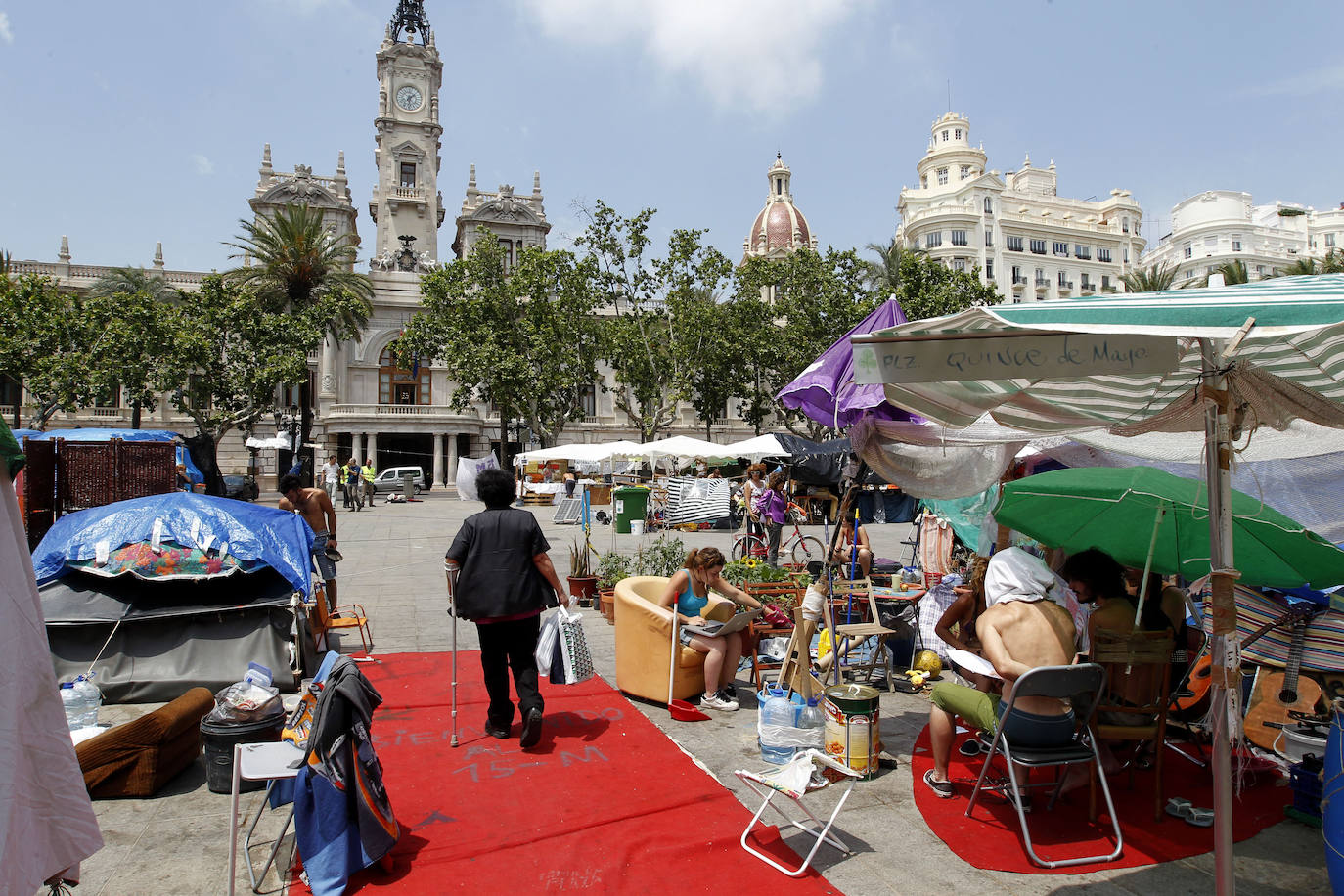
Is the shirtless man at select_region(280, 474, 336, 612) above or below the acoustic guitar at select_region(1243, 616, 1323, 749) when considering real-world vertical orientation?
above

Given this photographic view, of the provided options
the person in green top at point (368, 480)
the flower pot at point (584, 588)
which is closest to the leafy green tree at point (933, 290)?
the person in green top at point (368, 480)

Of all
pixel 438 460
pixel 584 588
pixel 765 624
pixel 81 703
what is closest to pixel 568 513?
pixel 584 588

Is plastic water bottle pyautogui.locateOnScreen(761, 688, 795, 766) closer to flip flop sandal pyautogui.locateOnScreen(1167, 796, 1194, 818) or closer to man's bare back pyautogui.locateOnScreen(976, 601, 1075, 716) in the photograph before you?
man's bare back pyautogui.locateOnScreen(976, 601, 1075, 716)

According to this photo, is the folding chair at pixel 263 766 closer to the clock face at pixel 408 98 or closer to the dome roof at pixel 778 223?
the clock face at pixel 408 98

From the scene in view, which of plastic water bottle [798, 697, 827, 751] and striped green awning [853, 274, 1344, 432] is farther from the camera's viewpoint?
plastic water bottle [798, 697, 827, 751]

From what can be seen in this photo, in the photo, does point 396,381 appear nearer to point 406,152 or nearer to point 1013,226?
point 406,152

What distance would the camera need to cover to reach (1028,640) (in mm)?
3916

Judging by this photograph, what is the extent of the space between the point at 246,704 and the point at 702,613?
3.10 m

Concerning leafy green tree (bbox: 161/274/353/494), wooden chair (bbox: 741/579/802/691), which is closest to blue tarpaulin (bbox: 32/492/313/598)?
wooden chair (bbox: 741/579/802/691)

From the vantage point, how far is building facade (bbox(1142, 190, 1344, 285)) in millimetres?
79812

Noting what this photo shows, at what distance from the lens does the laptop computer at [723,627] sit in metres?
5.87

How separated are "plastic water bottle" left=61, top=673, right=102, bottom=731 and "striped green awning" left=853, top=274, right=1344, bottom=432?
5288 mm

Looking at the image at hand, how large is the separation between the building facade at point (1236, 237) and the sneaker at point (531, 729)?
88.7 m

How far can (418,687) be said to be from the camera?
6.53m
